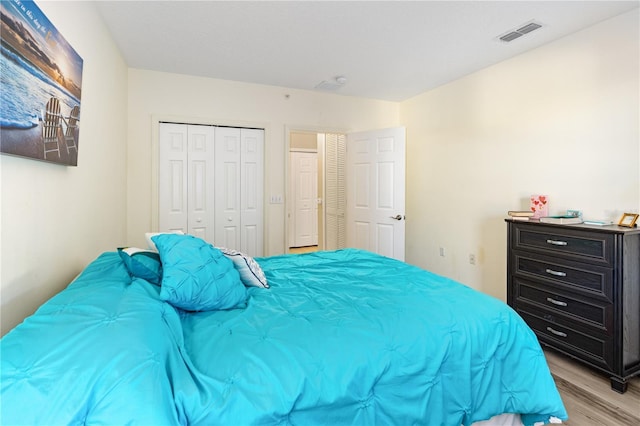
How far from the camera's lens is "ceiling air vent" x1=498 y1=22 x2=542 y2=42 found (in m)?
2.64

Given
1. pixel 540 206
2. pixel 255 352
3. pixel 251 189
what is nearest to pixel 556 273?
pixel 540 206

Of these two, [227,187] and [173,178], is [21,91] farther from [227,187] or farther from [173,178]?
[227,187]

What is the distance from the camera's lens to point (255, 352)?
1.19 metres

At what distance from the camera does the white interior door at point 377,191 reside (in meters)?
4.05

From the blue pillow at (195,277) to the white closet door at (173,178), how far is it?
2360 mm

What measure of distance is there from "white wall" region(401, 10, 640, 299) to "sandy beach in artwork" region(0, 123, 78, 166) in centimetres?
351

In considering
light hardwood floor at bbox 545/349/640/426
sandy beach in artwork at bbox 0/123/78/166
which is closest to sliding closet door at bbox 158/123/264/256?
sandy beach in artwork at bbox 0/123/78/166

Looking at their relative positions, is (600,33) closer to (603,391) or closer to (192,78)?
(603,391)

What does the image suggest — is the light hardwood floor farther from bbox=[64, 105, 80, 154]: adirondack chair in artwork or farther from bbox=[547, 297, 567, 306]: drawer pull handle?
bbox=[64, 105, 80, 154]: adirondack chair in artwork

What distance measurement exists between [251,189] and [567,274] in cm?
323

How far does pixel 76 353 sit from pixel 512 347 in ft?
5.47

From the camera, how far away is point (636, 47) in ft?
7.95

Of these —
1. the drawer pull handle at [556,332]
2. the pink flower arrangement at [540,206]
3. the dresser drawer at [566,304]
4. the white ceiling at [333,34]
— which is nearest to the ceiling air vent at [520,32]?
the white ceiling at [333,34]

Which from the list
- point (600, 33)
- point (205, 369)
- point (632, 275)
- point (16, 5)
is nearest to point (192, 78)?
point (16, 5)
